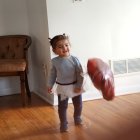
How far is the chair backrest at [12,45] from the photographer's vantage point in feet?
11.2

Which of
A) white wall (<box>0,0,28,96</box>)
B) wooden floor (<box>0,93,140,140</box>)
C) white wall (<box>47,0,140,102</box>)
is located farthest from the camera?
white wall (<box>0,0,28,96</box>)

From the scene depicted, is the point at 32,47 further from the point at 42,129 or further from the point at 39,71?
the point at 42,129

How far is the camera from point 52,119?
2.61 metres

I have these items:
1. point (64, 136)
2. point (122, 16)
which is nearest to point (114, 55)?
point (122, 16)

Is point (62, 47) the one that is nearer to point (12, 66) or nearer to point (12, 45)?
point (12, 66)

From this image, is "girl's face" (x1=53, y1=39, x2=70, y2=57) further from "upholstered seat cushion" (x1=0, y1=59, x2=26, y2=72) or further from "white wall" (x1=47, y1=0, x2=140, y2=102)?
"upholstered seat cushion" (x1=0, y1=59, x2=26, y2=72)

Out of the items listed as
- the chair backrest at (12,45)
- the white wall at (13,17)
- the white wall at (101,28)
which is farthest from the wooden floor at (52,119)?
the white wall at (13,17)

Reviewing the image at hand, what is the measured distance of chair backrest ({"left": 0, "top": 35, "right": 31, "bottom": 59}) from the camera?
3.42 metres

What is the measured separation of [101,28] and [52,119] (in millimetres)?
1178

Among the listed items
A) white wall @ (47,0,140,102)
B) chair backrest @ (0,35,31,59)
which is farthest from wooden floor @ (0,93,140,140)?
chair backrest @ (0,35,31,59)

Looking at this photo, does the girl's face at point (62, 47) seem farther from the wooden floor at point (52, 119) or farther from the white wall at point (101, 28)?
the white wall at point (101, 28)

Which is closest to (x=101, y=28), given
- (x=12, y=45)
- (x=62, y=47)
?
(x=62, y=47)

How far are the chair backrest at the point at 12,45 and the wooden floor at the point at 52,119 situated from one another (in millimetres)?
581

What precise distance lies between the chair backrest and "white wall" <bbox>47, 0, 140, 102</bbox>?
0.60 m
